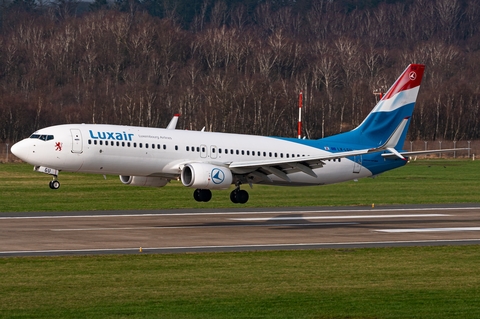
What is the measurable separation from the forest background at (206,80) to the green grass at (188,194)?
140ft

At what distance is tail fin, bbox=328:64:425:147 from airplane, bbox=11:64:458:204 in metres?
0.05

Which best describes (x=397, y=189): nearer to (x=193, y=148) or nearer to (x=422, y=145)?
(x=193, y=148)

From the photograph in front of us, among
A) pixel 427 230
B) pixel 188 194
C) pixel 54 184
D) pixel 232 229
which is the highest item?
pixel 54 184

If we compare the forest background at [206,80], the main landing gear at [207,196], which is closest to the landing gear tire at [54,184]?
the main landing gear at [207,196]

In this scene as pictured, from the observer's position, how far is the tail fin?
52844 millimetres

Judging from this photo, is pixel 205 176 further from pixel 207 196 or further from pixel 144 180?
pixel 144 180

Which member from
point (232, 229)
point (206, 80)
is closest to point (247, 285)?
point (232, 229)

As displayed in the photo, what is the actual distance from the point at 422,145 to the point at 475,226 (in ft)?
258

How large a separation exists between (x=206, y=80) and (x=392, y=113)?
338 ft

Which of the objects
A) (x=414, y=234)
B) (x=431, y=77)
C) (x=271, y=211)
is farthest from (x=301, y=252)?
(x=431, y=77)

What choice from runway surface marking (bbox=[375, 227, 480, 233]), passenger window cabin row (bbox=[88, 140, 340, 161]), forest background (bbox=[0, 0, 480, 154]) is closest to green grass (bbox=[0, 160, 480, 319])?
runway surface marking (bbox=[375, 227, 480, 233])

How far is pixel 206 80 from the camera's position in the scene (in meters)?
155

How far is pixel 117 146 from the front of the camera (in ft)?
146

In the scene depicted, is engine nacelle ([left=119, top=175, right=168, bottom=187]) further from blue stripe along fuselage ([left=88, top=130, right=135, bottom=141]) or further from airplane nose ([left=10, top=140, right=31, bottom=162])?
airplane nose ([left=10, top=140, right=31, bottom=162])
